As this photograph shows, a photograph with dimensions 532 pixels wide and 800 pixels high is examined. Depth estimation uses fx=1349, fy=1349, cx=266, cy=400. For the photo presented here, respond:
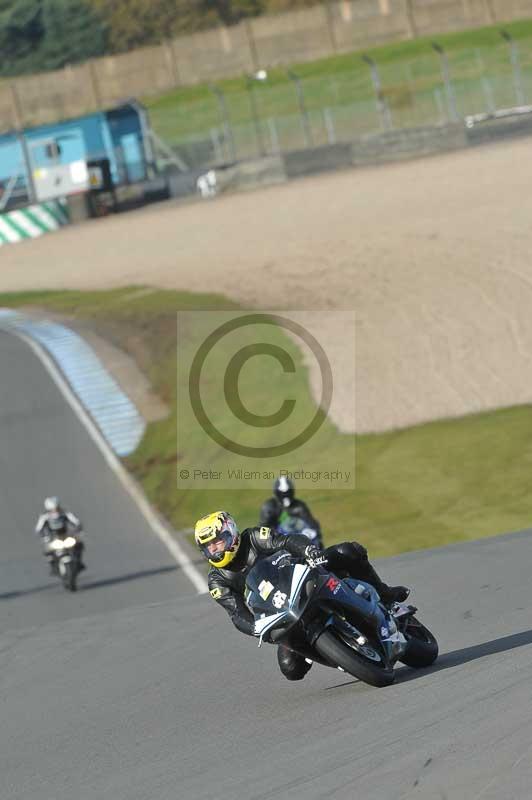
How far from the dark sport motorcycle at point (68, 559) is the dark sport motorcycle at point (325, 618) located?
10292 mm

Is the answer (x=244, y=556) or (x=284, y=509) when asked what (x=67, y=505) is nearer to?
(x=284, y=509)

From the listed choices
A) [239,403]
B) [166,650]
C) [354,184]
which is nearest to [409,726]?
[166,650]

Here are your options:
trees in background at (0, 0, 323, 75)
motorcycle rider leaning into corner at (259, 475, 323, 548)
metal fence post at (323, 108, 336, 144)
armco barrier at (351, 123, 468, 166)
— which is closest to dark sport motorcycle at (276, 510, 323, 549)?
motorcycle rider leaning into corner at (259, 475, 323, 548)

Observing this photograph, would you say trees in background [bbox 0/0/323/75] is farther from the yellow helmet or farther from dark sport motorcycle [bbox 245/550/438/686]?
dark sport motorcycle [bbox 245/550/438/686]

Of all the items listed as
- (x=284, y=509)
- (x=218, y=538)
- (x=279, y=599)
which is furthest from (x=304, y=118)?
(x=279, y=599)

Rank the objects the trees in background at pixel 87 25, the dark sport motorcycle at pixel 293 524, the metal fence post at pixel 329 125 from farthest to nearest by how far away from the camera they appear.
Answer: the trees in background at pixel 87 25 < the metal fence post at pixel 329 125 < the dark sport motorcycle at pixel 293 524

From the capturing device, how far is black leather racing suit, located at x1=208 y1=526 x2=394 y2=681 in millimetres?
8281

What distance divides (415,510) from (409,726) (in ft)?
40.3

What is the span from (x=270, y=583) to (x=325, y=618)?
1.31 feet

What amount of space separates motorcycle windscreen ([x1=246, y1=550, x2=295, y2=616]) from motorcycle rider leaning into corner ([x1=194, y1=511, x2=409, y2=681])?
0.40 ft

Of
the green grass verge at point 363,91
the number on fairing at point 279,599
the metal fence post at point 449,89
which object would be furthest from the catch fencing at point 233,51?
the number on fairing at point 279,599

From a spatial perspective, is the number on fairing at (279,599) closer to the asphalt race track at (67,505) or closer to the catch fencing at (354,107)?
the asphalt race track at (67,505)

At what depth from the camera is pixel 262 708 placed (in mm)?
8641

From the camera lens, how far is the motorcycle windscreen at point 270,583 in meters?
7.91
